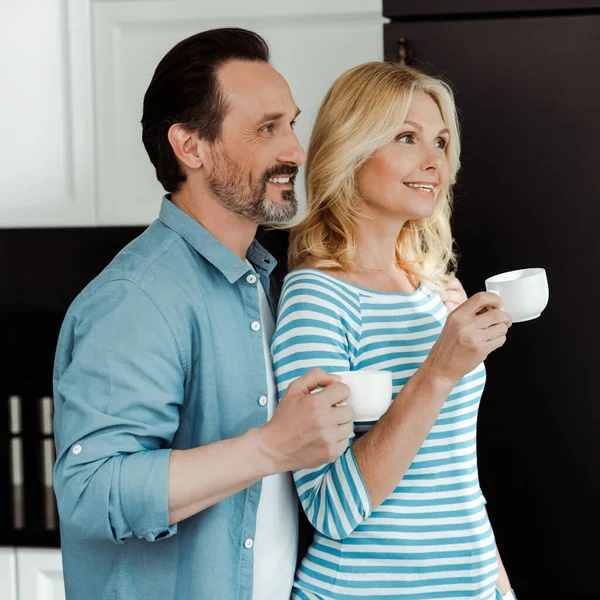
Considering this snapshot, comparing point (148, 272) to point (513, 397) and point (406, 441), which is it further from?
point (513, 397)

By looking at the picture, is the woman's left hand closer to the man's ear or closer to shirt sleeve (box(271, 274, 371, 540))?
shirt sleeve (box(271, 274, 371, 540))

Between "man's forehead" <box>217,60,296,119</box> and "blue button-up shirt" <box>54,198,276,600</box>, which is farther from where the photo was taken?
"man's forehead" <box>217,60,296,119</box>

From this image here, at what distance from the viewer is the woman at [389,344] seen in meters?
1.16

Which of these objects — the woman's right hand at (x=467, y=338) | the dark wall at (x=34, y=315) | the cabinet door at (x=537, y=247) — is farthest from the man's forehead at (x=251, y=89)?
the dark wall at (x=34, y=315)

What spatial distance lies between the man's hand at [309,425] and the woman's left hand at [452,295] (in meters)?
0.47

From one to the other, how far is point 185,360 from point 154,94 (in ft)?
1.24

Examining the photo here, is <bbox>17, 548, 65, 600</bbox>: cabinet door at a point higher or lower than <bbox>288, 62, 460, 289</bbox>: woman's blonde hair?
lower

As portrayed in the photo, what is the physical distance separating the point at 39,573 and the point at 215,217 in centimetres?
122

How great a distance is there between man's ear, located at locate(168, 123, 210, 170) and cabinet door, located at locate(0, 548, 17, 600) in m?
1.25

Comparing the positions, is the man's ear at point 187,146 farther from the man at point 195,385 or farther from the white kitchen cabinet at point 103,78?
the white kitchen cabinet at point 103,78

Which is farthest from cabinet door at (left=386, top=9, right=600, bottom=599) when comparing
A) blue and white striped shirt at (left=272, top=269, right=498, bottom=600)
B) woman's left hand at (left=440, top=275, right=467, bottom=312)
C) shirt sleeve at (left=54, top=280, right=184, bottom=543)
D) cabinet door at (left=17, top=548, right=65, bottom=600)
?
cabinet door at (left=17, top=548, right=65, bottom=600)

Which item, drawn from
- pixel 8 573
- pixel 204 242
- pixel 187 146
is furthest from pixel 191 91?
pixel 8 573

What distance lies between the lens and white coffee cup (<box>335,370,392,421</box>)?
3.41 feet

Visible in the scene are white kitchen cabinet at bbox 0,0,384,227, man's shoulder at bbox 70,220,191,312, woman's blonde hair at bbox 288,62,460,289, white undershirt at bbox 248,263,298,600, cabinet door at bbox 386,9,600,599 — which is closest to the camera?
man's shoulder at bbox 70,220,191,312
